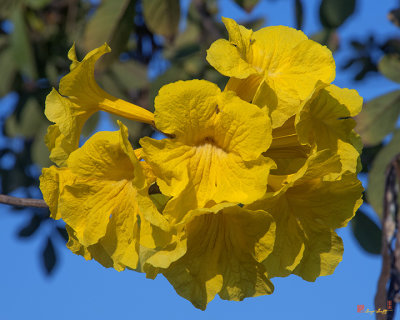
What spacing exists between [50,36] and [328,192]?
253cm

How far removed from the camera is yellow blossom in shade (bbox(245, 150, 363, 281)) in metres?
1.49

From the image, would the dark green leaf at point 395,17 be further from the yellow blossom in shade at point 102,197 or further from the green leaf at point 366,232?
the yellow blossom in shade at point 102,197

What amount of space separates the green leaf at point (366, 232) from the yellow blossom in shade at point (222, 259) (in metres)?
1.26

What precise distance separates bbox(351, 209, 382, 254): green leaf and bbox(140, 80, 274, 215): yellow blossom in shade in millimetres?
1419

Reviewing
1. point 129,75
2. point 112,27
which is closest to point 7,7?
point 129,75

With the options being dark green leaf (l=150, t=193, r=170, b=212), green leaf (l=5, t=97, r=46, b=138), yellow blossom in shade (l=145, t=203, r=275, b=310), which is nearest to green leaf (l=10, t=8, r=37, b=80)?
green leaf (l=5, t=97, r=46, b=138)

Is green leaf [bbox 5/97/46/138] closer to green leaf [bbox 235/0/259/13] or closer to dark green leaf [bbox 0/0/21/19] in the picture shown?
dark green leaf [bbox 0/0/21/19]

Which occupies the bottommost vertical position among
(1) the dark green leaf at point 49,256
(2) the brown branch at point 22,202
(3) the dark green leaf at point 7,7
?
(1) the dark green leaf at point 49,256

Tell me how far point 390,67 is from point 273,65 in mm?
1239

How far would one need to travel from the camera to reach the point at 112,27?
8.38 ft

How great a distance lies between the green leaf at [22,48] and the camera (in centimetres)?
304

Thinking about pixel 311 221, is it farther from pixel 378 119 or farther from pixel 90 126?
pixel 90 126

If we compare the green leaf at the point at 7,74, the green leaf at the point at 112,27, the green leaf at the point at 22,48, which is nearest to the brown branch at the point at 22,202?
the green leaf at the point at 112,27

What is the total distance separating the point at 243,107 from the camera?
1386mm
